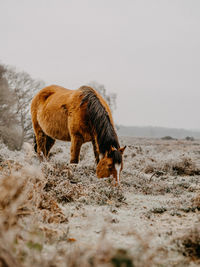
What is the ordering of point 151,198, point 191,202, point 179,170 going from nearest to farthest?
point 191,202
point 151,198
point 179,170

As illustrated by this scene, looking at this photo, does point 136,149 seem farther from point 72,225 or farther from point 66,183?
point 72,225

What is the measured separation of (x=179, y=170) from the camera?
25.6ft

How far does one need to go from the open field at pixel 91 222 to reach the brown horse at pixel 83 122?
0.44m

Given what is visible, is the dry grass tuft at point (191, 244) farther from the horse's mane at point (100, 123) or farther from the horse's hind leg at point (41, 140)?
the horse's hind leg at point (41, 140)

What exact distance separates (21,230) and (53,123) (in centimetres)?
482

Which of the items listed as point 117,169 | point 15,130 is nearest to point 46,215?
point 117,169

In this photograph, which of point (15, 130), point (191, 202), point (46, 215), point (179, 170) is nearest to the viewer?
point (46, 215)

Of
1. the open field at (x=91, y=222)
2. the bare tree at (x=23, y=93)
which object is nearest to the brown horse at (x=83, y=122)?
the open field at (x=91, y=222)

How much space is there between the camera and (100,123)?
17.5 ft

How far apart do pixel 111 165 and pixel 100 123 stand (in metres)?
0.97

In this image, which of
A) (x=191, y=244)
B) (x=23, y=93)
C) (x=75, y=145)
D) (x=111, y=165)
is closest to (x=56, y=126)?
(x=75, y=145)

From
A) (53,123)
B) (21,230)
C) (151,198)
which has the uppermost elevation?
(53,123)

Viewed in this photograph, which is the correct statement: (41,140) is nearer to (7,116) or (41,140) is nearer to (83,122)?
(83,122)

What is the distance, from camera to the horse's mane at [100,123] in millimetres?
5156
